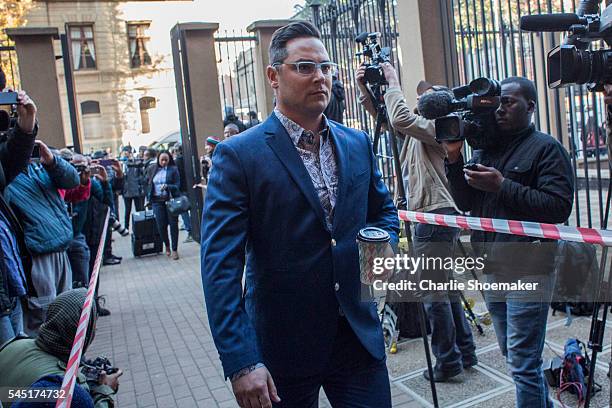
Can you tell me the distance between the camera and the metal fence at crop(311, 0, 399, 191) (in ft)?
24.8

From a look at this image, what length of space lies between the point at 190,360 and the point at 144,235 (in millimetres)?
6462

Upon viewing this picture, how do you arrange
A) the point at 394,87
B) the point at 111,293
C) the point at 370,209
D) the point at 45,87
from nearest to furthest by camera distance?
the point at 370,209 < the point at 394,87 < the point at 111,293 < the point at 45,87

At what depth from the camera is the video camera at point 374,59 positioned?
4.85 metres

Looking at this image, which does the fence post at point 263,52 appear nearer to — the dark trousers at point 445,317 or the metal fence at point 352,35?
the metal fence at point 352,35

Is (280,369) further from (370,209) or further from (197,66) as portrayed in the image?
(197,66)

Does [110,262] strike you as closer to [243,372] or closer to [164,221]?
[164,221]

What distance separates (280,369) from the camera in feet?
8.00

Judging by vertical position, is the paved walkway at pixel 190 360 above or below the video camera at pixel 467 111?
below

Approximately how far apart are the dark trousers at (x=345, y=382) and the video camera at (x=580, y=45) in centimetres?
148

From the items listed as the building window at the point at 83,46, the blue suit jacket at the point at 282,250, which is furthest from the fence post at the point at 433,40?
the building window at the point at 83,46

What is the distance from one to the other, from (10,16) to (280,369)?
1540 centimetres

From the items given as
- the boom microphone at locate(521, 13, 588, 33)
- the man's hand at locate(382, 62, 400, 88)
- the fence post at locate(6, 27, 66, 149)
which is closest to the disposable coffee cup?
the boom microphone at locate(521, 13, 588, 33)

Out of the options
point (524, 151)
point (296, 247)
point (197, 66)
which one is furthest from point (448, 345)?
point (197, 66)

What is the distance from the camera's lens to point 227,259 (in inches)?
91.2
